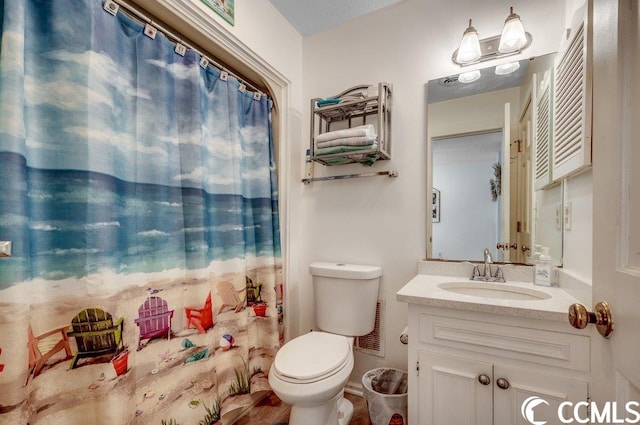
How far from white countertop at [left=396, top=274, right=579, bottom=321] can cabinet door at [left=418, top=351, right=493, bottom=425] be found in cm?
21

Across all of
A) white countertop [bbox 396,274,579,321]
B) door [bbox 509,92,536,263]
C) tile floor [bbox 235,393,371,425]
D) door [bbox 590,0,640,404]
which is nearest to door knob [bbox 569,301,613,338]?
door [bbox 590,0,640,404]

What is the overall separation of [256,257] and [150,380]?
0.76 m

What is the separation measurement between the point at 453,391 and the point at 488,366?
164 millimetres

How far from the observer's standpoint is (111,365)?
1.03 m

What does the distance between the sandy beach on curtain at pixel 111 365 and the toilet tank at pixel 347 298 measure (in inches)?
18.8

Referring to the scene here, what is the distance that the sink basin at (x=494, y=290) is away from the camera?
4.20 feet

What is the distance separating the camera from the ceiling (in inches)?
68.0

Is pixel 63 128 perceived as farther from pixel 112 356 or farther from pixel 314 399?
pixel 314 399

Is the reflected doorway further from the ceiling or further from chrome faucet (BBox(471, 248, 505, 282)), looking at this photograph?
the ceiling

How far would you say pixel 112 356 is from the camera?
1034 mm

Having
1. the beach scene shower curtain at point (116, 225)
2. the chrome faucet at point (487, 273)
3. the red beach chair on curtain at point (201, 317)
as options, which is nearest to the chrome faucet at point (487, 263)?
the chrome faucet at point (487, 273)

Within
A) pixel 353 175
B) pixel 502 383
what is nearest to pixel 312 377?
pixel 502 383

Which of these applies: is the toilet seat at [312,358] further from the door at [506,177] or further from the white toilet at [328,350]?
the door at [506,177]

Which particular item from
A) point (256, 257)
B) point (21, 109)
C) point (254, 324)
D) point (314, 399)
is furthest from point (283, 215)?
point (21, 109)
